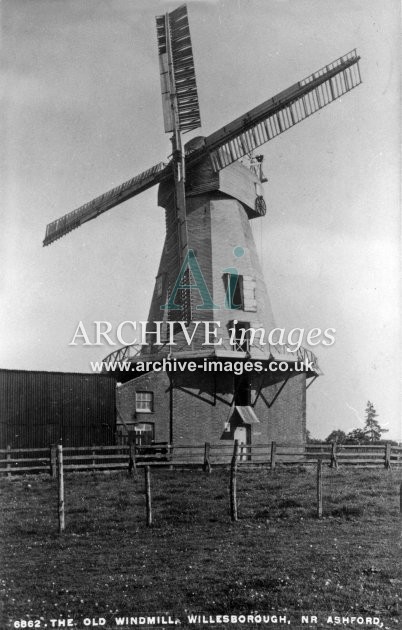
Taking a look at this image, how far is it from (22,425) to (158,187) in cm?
936

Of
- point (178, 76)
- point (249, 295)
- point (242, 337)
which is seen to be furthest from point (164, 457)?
point (178, 76)

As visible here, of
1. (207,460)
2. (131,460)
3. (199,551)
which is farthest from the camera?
(207,460)

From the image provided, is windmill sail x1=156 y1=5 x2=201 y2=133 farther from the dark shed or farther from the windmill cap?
the dark shed

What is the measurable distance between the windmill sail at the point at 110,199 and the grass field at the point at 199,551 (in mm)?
9707

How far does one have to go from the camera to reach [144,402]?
24094 millimetres

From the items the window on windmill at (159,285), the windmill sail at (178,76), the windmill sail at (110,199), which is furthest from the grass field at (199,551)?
the windmill sail at (178,76)

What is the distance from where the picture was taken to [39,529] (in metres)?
12.7

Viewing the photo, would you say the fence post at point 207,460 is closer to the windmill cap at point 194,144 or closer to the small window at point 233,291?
the small window at point 233,291

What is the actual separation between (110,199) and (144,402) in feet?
23.0

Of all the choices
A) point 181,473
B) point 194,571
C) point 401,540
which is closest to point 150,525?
point 194,571

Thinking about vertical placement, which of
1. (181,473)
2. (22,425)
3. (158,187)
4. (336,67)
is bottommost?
(181,473)

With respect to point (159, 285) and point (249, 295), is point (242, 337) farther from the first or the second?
point (159, 285)

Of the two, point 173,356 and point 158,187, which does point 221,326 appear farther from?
point 158,187

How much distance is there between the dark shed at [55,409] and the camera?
2116 cm
